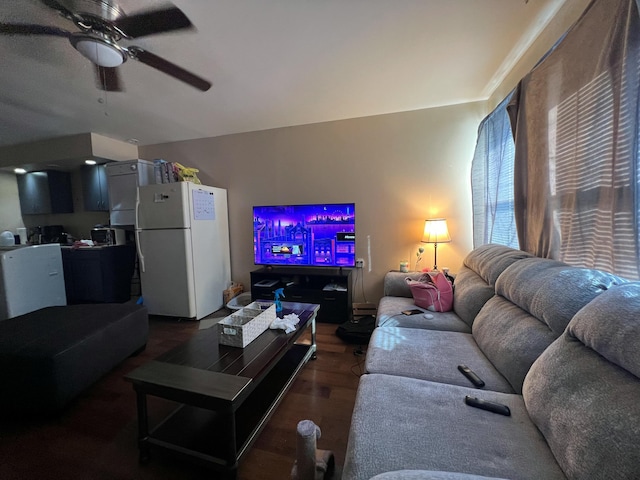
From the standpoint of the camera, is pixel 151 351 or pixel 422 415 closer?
pixel 422 415

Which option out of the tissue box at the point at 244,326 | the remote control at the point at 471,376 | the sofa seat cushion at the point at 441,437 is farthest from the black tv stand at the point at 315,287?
the sofa seat cushion at the point at 441,437

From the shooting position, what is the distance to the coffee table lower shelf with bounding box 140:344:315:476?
3.54ft

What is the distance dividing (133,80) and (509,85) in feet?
10.4

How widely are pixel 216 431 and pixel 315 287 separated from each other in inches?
68.1

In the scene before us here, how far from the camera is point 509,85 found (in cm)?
210

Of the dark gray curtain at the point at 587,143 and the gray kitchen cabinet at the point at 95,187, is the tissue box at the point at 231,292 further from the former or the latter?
the dark gray curtain at the point at 587,143

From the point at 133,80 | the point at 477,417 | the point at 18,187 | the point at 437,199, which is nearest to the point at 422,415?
the point at 477,417

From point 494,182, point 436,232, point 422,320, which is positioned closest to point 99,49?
point 422,320

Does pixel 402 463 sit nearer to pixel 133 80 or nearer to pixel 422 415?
pixel 422 415

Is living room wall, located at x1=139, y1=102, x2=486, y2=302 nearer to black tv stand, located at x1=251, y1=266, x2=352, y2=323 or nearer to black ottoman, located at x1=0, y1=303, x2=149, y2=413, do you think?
black tv stand, located at x1=251, y1=266, x2=352, y2=323

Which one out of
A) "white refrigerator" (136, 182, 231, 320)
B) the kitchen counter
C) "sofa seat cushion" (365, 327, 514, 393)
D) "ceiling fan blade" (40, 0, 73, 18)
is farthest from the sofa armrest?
the kitchen counter

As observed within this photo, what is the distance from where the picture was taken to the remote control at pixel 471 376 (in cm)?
112

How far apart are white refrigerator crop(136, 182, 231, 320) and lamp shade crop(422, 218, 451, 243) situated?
258cm

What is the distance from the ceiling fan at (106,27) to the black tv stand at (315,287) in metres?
2.13
